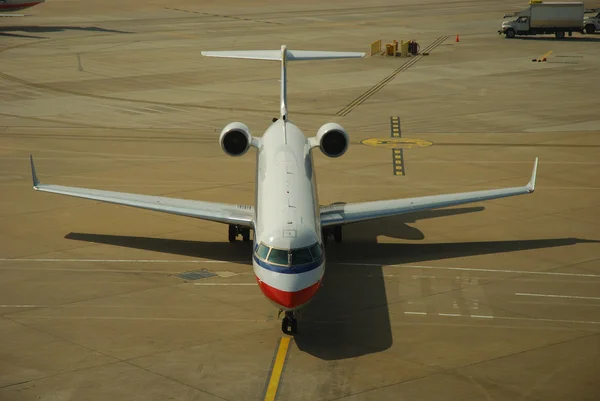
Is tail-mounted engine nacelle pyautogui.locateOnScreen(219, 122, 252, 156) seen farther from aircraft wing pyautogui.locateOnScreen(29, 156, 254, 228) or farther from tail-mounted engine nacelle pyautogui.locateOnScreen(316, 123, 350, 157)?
tail-mounted engine nacelle pyautogui.locateOnScreen(316, 123, 350, 157)

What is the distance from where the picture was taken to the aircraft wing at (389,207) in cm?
3028

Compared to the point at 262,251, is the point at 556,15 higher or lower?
lower

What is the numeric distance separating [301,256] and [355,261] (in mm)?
6515

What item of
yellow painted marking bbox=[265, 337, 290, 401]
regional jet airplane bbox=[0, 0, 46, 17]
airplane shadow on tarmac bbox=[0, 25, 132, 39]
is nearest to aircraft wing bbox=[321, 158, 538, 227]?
yellow painted marking bbox=[265, 337, 290, 401]

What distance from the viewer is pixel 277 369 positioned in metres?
22.5

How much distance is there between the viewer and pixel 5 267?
29.6m

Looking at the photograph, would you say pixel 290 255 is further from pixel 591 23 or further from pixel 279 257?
pixel 591 23

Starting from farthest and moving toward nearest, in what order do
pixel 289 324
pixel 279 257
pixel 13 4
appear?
1. pixel 13 4
2. pixel 289 324
3. pixel 279 257

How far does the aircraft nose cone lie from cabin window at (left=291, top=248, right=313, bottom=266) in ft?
2.08

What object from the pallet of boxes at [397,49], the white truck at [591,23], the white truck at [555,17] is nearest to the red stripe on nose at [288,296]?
the pallet of boxes at [397,49]

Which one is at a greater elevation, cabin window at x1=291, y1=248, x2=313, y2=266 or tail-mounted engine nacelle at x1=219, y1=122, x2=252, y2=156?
tail-mounted engine nacelle at x1=219, y1=122, x2=252, y2=156

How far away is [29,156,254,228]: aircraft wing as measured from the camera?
29.9m

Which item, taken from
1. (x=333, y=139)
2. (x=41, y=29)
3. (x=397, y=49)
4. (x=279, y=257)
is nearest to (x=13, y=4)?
(x=41, y=29)

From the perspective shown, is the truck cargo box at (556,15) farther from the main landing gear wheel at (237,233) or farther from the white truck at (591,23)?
the main landing gear wheel at (237,233)
